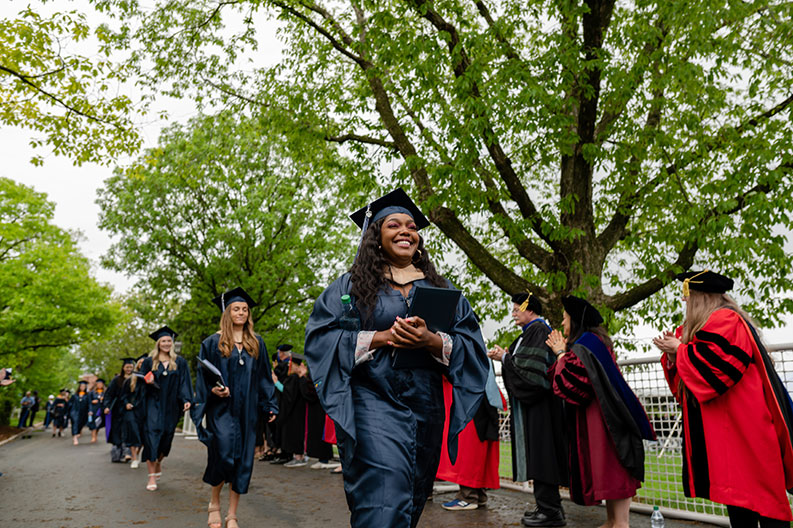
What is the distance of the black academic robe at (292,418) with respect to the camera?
1316 cm

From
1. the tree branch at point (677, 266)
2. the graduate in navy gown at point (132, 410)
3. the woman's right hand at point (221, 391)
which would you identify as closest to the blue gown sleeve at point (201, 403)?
the woman's right hand at point (221, 391)

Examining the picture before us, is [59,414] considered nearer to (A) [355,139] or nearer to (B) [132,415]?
(B) [132,415]

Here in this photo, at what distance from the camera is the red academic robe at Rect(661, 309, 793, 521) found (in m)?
4.17

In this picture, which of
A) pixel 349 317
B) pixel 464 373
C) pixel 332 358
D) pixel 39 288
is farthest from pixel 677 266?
pixel 39 288

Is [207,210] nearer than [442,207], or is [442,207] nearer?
[442,207]

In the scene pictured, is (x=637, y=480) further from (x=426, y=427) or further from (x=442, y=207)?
(x=442, y=207)

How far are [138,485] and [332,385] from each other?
789 cm

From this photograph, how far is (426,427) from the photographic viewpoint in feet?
10.8

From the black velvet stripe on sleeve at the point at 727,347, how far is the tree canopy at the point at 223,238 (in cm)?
2235

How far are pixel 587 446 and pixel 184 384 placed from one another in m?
7.12

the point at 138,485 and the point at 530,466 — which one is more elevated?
the point at 530,466

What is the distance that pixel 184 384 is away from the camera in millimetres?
10555

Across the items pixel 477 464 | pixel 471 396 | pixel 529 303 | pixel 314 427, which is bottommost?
pixel 477 464

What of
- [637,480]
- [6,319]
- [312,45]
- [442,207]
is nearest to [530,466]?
[637,480]
